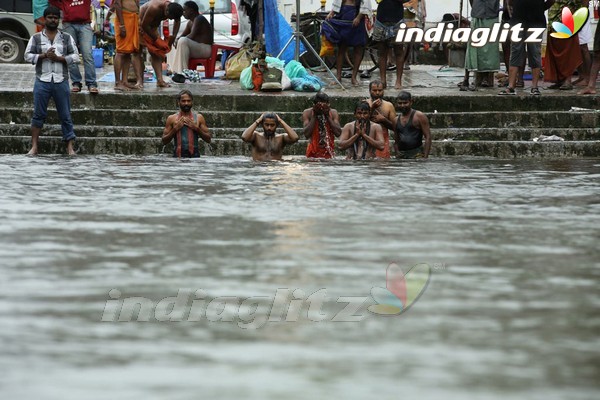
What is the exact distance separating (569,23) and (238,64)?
4.79 m

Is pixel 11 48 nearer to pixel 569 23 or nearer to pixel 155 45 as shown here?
pixel 155 45

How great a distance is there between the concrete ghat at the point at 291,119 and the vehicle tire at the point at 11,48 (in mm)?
6252

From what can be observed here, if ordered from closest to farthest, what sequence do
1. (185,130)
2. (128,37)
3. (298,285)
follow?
(298,285) < (185,130) < (128,37)

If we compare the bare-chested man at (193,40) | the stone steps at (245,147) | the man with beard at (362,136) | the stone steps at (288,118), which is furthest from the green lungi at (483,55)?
the bare-chested man at (193,40)

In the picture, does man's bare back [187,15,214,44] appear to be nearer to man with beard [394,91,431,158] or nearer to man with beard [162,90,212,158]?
man with beard [162,90,212,158]

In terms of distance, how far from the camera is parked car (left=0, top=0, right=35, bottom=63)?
24156mm

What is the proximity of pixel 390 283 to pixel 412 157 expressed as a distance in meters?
8.51

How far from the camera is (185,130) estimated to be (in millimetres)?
15531

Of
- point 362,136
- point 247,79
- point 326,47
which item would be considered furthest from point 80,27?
point 326,47

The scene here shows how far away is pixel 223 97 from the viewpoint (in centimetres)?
1750

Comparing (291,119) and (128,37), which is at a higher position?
(128,37)

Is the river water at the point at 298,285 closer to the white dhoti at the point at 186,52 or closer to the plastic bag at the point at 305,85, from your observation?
the plastic bag at the point at 305,85

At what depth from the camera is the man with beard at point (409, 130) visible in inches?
614

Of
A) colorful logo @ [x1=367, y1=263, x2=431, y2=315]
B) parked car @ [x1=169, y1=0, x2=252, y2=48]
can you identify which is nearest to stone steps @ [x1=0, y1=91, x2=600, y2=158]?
parked car @ [x1=169, y1=0, x2=252, y2=48]
